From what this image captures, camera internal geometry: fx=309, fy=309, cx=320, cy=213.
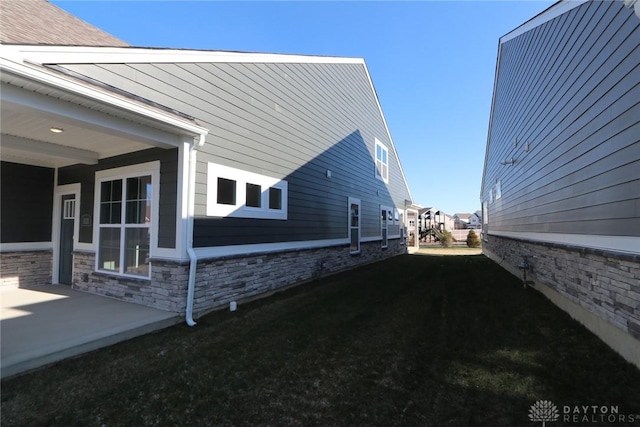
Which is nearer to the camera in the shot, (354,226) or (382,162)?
(354,226)

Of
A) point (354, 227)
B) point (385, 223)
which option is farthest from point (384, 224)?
point (354, 227)

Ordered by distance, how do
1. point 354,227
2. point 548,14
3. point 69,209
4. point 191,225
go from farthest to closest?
1. point 354,227
2. point 69,209
3. point 548,14
4. point 191,225

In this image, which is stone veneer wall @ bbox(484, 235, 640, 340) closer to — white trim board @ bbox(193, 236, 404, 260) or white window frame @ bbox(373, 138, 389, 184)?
white trim board @ bbox(193, 236, 404, 260)

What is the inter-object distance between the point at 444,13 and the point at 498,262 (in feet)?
29.6

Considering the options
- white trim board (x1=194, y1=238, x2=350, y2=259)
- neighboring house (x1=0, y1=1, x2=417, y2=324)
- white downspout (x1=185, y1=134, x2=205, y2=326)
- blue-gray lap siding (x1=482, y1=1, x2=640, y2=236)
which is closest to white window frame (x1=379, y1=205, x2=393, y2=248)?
white trim board (x1=194, y1=238, x2=350, y2=259)

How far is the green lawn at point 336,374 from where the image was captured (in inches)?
99.1

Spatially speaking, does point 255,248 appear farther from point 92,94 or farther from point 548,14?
point 548,14

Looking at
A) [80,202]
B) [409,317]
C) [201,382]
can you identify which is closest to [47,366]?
[201,382]

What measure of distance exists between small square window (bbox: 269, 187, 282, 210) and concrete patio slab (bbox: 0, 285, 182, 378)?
3.09 metres

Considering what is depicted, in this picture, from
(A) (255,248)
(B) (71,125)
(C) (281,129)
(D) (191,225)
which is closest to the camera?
(B) (71,125)

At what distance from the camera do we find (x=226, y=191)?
18.9 feet

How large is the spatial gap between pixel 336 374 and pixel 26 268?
7.33m

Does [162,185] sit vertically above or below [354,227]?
above

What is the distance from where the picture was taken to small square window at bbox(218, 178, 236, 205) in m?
5.65
